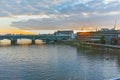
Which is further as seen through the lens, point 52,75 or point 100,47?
point 100,47

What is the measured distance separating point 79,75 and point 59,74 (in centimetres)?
380

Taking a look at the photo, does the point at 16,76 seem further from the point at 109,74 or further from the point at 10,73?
the point at 109,74

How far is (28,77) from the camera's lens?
54.2 metres

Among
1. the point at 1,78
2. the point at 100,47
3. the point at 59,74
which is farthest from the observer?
the point at 100,47

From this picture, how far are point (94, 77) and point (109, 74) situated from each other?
4823mm

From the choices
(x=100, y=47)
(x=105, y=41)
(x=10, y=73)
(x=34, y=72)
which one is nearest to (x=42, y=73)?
(x=34, y=72)

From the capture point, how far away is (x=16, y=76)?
55469 mm

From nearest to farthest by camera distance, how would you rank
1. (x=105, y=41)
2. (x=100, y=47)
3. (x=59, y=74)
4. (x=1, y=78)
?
(x=1, y=78) < (x=59, y=74) < (x=100, y=47) < (x=105, y=41)

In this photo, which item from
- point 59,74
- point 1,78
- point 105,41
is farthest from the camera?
point 105,41

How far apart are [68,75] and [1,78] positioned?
12220 mm

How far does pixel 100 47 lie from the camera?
146500 mm

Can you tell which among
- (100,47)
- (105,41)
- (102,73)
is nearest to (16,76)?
(102,73)

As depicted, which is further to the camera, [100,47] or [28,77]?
[100,47]

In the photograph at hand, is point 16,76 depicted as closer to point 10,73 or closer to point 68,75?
point 10,73
